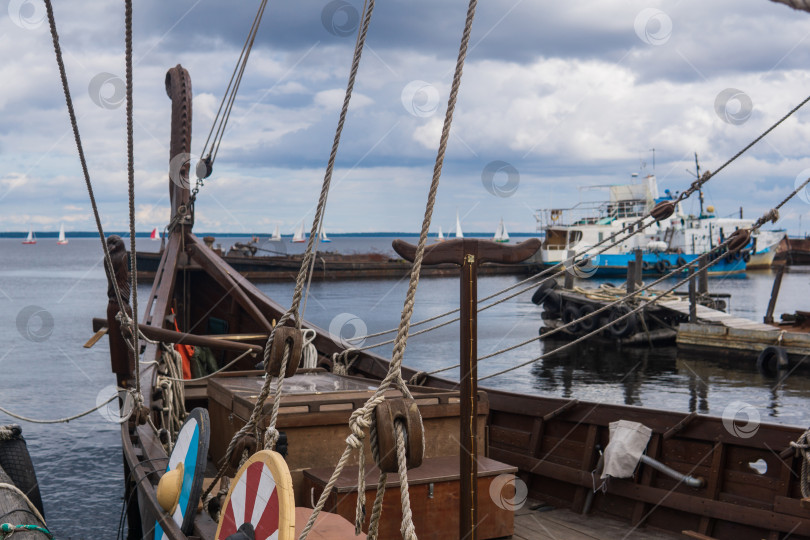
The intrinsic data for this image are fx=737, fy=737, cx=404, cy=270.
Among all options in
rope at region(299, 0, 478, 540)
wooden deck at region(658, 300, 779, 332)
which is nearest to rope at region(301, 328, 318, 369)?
rope at region(299, 0, 478, 540)

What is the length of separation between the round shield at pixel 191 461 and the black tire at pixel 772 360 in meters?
23.0

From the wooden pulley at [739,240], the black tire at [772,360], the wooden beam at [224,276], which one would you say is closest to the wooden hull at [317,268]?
the black tire at [772,360]

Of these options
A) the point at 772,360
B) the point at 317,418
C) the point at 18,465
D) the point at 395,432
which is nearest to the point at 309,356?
the point at 18,465

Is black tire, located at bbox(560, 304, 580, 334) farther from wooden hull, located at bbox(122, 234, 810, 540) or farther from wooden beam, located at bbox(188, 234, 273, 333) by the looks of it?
wooden hull, located at bbox(122, 234, 810, 540)

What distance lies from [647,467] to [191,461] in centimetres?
397

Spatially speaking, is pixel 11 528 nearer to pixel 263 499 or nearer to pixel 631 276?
pixel 263 499

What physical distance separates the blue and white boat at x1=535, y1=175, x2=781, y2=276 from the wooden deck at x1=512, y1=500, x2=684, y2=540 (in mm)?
53875

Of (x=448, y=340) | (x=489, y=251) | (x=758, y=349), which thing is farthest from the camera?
(x=448, y=340)

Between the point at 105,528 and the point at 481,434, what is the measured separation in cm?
736

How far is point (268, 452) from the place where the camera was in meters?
2.85

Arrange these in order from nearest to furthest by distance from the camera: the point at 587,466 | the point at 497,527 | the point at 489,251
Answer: the point at 489,251 → the point at 497,527 → the point at 587,466

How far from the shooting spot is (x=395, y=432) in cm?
255

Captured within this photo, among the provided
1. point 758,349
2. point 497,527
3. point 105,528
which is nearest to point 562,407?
point 497,527

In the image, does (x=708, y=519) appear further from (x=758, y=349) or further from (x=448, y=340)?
(x=448, y=340)
